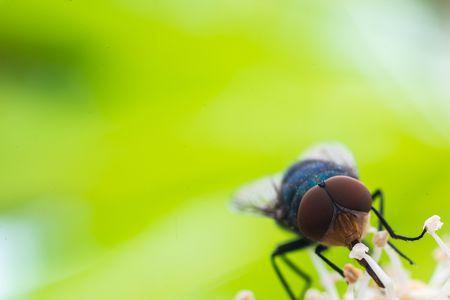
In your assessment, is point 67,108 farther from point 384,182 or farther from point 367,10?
point 367,10

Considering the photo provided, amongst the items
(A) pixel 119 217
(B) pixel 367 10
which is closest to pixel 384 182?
(A) pixel 119 217

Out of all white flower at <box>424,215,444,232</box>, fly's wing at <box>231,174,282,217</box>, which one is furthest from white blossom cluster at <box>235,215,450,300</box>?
fly's wing at <box>231,174,282,217</box>

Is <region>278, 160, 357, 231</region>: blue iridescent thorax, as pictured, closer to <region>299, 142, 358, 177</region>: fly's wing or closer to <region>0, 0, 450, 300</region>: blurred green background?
<region>299, 142, 358, 177</region>: fly's wing

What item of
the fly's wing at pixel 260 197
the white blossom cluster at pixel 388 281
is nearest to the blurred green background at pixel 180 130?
the white blossom cluster at pixel 388 281

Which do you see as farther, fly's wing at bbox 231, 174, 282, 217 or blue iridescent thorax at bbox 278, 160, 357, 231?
fly's wing at bbox 231, 174, 282, 217

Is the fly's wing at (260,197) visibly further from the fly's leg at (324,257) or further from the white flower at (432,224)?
the white flower at (432,224)

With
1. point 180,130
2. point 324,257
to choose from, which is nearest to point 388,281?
point 324,257
